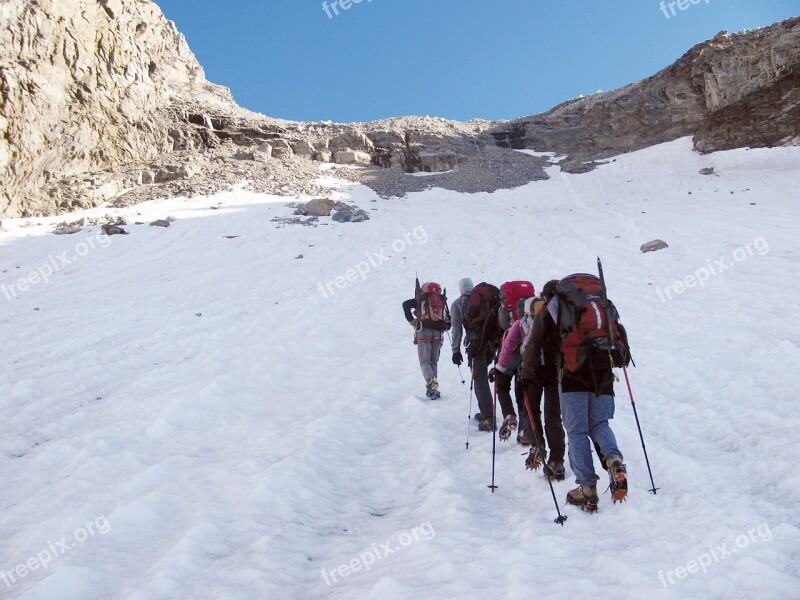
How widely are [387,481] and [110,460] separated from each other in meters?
3.13

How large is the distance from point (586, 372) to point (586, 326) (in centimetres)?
41

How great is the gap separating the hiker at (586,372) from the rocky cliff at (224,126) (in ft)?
97.7

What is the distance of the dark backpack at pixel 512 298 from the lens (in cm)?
568

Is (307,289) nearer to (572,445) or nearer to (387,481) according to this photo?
(387,481)

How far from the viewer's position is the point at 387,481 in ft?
18.2

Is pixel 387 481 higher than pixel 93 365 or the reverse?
the reverse

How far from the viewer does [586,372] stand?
4.25 meters

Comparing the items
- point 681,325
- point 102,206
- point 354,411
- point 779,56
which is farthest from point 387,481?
point 779,56

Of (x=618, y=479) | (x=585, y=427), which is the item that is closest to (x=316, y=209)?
(x=585, y=427)

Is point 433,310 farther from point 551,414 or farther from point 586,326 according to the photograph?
point 586,326

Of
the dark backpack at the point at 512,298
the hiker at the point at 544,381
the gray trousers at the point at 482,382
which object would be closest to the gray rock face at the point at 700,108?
the gray trousers at the point at 482,382

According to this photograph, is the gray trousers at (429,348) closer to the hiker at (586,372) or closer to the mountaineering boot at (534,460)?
the mountaineering boot at (534,460)

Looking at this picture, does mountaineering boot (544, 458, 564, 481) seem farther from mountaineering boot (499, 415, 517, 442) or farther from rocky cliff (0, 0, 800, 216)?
rocky cliff (0, 0, 800, 216)

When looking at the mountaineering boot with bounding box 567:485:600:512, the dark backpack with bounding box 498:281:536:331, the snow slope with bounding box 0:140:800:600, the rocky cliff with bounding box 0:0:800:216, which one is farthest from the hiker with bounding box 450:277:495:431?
the rocky cliff with bounding box 0:0:800:216
